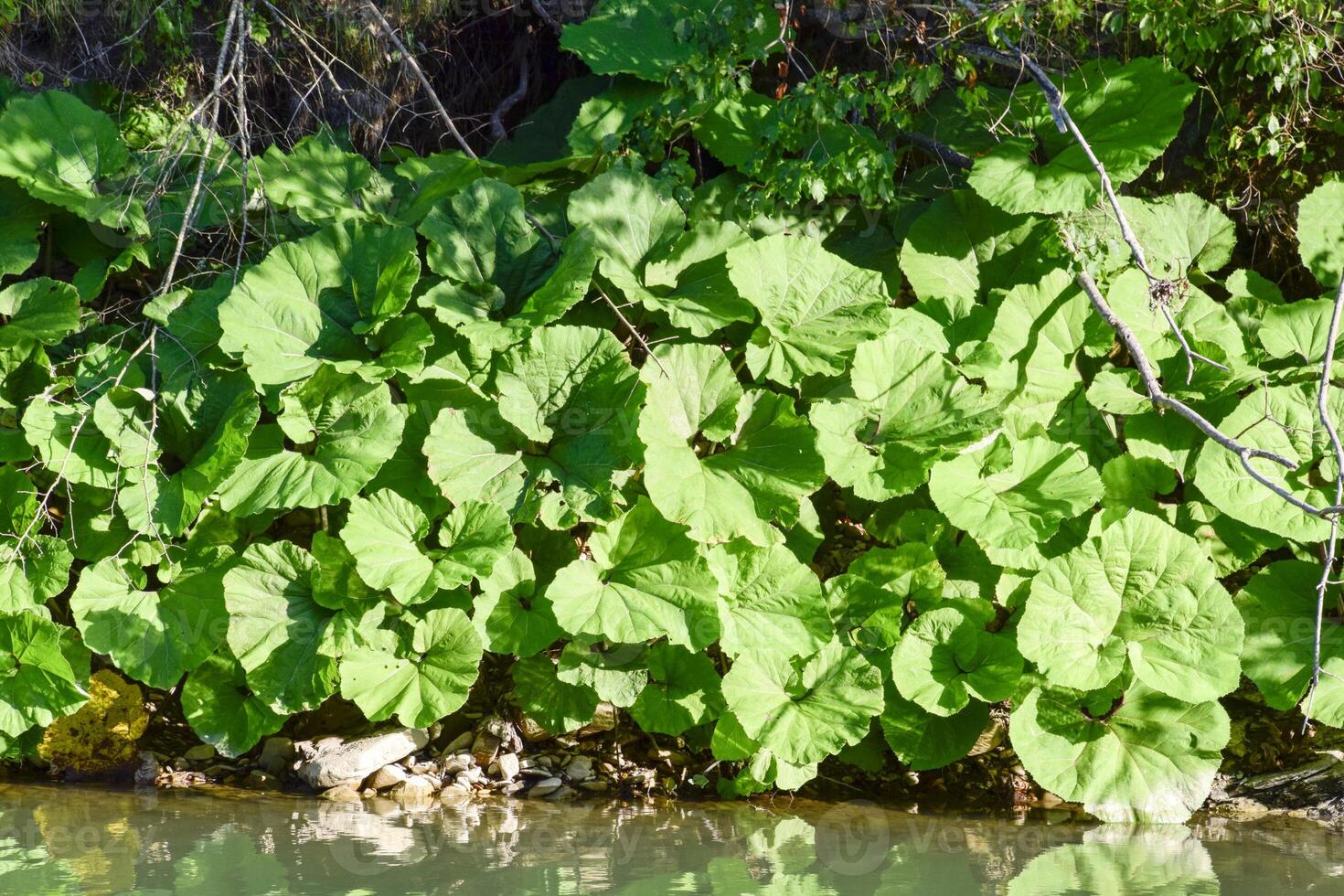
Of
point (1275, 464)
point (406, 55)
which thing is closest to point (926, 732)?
point (1275, 464)

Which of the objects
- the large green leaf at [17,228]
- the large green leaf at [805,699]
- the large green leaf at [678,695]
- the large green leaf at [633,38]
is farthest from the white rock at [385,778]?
the large green leaf at [633,38]

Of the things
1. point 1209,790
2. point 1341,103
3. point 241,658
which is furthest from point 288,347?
point 1341,103

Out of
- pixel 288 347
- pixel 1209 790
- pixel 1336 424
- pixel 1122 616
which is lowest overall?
pixel 1209 790

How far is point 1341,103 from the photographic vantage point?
3.81 m

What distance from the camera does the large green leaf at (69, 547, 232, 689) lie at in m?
3.18

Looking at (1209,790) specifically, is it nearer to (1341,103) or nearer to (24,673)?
(1341,103)

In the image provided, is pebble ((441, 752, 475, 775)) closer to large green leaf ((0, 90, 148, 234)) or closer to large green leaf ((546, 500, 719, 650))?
large green leaf ((546, 500, 719, 650))

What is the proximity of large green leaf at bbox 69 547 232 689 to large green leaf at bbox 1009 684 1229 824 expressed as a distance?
2.19 metres

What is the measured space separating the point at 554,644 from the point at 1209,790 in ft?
6.07

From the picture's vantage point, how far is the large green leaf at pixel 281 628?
3.12 meters

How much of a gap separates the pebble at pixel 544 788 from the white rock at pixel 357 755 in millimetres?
355

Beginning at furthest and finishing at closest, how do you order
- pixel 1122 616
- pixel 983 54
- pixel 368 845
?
pixel 983 54, pixel 1122 616, pixel 368 845

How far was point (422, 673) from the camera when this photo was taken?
3107 mm

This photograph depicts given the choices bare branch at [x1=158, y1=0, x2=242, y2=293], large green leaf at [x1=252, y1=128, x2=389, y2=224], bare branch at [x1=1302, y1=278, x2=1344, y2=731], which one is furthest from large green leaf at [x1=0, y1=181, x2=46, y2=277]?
bare branch at [x1=1302, y1=278, x2=1344, y2=731]
